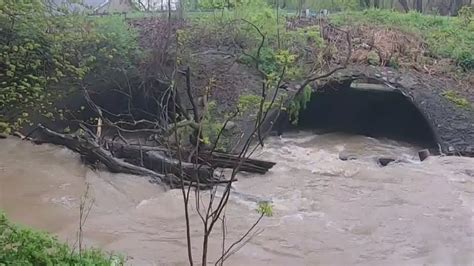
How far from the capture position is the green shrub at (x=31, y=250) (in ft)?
13.6

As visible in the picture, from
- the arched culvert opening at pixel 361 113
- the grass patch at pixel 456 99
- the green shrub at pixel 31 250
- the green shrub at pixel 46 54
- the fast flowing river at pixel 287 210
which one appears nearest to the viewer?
the green shrub at pixel 31 250

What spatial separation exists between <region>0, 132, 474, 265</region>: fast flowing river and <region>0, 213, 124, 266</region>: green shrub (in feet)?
7.01

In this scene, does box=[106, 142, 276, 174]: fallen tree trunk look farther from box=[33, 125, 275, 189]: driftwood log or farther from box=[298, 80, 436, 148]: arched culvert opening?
box=[298, 80, 436, 148]: arched culvert opening

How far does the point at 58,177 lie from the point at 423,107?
8.82 m

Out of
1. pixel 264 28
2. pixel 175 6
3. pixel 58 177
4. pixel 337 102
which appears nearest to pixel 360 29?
pixel 337 102

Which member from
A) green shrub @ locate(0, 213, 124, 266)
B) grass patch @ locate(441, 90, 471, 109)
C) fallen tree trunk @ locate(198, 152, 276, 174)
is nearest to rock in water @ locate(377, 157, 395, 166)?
fallen tree trunk @ locate(198, 152, 276, 174)

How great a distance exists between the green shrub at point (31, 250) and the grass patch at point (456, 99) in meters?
11.8

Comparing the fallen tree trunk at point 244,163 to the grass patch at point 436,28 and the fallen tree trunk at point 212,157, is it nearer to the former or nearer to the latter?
the fallen tree trunk at point 212,157

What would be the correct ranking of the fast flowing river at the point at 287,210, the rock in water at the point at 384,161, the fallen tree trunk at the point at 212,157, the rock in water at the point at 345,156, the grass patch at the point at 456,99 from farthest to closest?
the grass patch at the point at 456,99
the rock in water at the point at 345,156
the rock in water at the point at 384,161
the fallen tree trunk at the point at 212,157
the fast flowing river at the point at 287,210

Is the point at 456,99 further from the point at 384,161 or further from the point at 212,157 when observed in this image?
the point at 212,157

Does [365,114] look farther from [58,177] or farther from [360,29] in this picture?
[58,177]

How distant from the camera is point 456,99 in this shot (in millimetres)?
14516

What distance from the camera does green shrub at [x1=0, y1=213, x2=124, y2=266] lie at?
13.6 feet

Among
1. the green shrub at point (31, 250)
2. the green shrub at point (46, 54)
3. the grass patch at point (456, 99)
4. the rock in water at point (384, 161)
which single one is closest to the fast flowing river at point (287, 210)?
the rock in water at point (384, 161)
